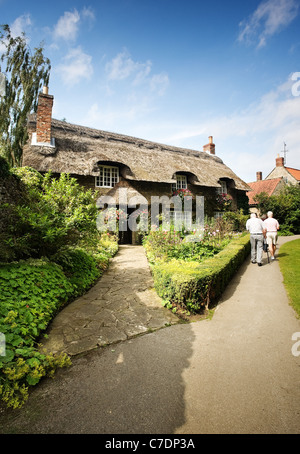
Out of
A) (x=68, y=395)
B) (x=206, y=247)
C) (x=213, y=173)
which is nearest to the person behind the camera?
(x=68, y=395)

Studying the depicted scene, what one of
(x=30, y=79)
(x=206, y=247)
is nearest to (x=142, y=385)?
(x=206, y=247)

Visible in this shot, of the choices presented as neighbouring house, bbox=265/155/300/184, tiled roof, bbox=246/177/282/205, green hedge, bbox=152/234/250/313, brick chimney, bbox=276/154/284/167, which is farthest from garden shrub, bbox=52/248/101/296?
brick chimney, bbox=276/154/284/167

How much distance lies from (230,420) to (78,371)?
6.11 ft

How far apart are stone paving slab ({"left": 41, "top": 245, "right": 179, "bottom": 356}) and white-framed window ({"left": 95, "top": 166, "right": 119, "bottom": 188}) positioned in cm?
889

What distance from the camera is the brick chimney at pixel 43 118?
12.4 meters

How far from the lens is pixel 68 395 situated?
246 centimetres

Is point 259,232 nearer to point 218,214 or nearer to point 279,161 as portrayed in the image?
point 218,214

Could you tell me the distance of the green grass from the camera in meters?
5.12

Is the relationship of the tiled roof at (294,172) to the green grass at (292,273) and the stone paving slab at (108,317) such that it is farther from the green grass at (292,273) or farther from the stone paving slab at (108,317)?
the stone paving slab at (108,317)

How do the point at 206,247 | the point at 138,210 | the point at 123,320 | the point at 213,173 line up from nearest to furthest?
the point at 123,320, the point at 206,247, the point at 138,210, the point at 213,173

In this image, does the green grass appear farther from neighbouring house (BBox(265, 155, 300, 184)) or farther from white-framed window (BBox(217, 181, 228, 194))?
neighbouring house (BBox(265, 155, 300, 184))

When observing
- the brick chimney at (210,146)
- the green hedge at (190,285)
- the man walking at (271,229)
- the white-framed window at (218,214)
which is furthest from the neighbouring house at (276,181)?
the green hedge at (190,285)
